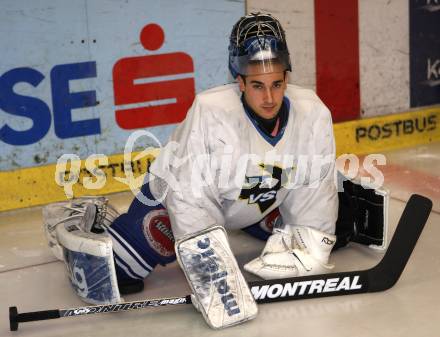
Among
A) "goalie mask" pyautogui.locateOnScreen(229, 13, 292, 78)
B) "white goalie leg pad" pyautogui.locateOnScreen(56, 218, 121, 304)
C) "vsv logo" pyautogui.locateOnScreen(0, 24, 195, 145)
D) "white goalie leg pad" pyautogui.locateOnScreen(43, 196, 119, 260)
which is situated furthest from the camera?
"vsv logo" pyautogui.locateOnScreen(0, 24, 195, 145)

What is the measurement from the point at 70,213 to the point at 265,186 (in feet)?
2.59

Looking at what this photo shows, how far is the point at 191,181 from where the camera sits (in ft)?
10.0

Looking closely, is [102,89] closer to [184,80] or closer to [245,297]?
[184,80]

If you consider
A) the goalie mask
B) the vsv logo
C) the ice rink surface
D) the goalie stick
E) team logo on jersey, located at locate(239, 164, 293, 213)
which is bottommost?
the ice rink surface

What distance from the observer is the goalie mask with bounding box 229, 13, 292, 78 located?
9.97 feet

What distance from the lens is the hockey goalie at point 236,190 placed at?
3.02m

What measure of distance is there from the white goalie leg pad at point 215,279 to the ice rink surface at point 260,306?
0.17 ft

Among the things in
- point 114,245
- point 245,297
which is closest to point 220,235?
point 245,297

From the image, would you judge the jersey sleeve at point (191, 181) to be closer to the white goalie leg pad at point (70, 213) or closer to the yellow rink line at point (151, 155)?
the white goalie leg pad at point (70, 213)

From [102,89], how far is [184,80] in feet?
1.33

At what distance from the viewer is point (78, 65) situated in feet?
14.3

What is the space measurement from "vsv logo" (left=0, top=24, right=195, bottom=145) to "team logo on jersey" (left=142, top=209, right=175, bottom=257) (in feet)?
4.28

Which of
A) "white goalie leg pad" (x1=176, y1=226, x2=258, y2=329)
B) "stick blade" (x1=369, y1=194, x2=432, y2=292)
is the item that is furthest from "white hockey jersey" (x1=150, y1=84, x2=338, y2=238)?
"stick blade" (x1=369, y1=194, x2=432, y2=292)

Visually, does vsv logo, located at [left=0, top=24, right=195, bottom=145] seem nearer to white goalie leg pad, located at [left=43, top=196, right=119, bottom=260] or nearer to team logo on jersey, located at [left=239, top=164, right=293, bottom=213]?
white goalie leg pad, located at [left=43, top=196, right=119, bottom=260]
